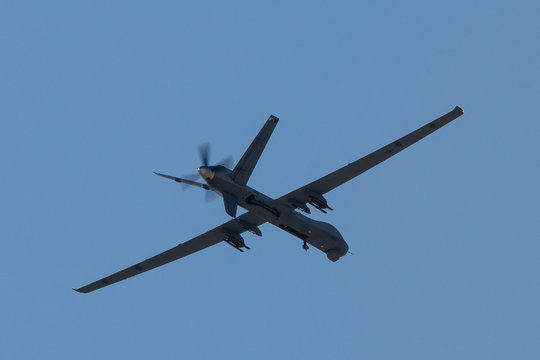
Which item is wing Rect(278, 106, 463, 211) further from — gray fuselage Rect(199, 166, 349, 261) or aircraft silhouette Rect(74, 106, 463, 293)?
gray fuselage Rect(199, 166, 349, 261)

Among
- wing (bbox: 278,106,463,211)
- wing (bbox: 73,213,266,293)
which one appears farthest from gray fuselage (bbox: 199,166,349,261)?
wing (bbox: 73,213,266,293)

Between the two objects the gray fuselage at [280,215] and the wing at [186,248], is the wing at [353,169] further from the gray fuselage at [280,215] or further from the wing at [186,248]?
the wing at [186,248]

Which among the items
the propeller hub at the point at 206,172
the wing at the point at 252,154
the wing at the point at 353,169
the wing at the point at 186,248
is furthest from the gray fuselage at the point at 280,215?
the wing at the point at 186,248

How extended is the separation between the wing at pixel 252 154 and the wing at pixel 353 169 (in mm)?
3508

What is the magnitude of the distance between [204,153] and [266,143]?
4.38 m

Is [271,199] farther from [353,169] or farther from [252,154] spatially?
[353,169]

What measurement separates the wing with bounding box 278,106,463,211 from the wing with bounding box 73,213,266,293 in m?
4.78

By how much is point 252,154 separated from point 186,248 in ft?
41.0

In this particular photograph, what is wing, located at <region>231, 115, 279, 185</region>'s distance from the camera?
5691cm

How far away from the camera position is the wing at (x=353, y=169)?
189ft

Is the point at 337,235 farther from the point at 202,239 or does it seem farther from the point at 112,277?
the point at 112,277

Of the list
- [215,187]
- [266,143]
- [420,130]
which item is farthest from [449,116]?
[215,187]

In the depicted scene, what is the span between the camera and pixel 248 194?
59750 millimetres

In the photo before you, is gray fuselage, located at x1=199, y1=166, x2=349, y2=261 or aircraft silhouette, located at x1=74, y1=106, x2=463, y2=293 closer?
aircraft silhouette, located at x1=74, y1=106, x2=463, y2=293
